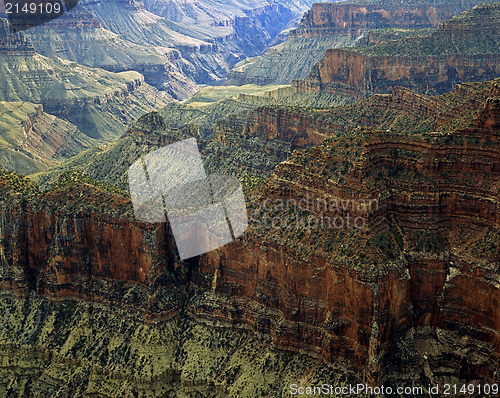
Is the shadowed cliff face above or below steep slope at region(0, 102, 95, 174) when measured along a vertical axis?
above

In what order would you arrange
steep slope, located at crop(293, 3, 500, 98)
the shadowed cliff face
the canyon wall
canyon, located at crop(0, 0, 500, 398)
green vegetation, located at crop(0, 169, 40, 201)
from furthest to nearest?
steep slope, located at crop(293, 3, 500, 98), the canyon wall, green vegetation, located at crop(0, 169, 40, 201), canyon, located at crop(0, 0, 500, 398), the shadowed cliff face

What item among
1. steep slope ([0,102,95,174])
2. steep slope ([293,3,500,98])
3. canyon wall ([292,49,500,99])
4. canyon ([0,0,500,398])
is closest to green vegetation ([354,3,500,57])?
steep slope ([293,3,500,98])

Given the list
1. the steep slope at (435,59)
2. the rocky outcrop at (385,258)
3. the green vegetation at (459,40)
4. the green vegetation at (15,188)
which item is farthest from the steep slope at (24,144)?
the rocky outcrop at (385,258)

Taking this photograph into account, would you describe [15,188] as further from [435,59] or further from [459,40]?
[459,40]

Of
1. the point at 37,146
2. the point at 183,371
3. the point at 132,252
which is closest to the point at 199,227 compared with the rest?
the point at 132,252

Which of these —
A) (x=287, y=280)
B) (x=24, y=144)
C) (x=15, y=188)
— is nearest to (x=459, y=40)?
(x=24, y=144)

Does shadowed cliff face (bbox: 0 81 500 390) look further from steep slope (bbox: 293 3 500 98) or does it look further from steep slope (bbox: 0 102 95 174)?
steep slope (bbox: 0 102 95 174)
